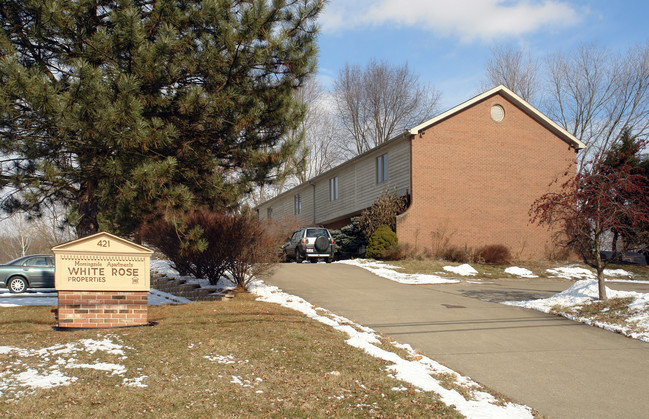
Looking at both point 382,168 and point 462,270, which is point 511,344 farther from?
point 382,168

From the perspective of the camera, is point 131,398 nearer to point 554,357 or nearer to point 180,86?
point 554,357

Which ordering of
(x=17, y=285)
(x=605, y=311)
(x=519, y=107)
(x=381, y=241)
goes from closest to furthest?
(x=605, y=311), (x=17, y=285), (x=381, y=241), (x=519, y=107)

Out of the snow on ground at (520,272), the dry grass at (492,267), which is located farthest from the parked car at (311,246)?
the snow on ground at (520,272)

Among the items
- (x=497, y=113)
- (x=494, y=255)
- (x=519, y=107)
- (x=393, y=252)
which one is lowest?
(x=494, y=255)

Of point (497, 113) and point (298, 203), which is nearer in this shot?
point (497, 113)

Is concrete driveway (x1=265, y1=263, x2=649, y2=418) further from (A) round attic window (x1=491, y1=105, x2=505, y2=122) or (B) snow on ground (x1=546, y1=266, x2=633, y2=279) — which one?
(A) round attic window (x1=491, y1=105, x2=505, y2=122)

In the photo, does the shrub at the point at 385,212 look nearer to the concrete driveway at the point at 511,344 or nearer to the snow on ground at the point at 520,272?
the snow on ground at the point at 520,272

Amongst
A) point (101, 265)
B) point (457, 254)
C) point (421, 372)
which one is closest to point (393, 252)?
point (457, 254)

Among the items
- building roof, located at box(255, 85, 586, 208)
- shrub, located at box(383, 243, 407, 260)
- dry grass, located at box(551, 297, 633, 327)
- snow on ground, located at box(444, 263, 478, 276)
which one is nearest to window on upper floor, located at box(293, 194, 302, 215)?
building roof, located at box(255, 85, 586, 208)

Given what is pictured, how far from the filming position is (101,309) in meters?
9.42

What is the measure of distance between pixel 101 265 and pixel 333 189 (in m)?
26.1

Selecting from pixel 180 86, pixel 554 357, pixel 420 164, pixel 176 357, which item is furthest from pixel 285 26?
pixel 420 164

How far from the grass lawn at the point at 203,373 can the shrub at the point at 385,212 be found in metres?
16.7

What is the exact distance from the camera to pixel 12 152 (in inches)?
436
